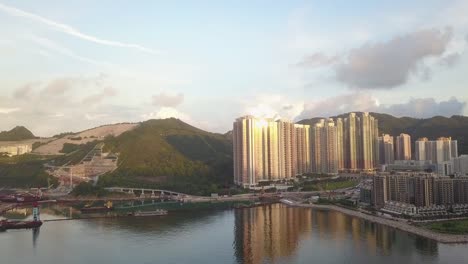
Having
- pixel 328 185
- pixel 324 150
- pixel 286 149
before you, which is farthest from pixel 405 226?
pixel 324 150

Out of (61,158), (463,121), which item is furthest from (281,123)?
(463,121)

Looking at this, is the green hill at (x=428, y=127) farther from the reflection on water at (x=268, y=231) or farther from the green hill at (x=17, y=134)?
the green hill at (x=17, y=134)

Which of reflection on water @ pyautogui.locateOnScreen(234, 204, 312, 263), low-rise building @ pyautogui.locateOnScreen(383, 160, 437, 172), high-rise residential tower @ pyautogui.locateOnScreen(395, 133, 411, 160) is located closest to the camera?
reflection on water @ pyautogui.locateOnScreen(234, 204, 312, 263)

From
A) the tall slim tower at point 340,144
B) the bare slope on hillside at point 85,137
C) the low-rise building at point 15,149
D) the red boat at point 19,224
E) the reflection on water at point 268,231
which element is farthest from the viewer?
the low-rise building at point 15,149

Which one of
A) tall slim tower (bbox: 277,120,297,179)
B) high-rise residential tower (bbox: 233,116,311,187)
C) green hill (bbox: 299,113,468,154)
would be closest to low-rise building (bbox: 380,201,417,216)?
high-rise residential tower (bbox: 233,116,311,187)

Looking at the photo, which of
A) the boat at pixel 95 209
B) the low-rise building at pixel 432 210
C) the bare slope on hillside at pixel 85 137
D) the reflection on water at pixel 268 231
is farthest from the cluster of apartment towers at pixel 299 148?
the bare slope on hillside at pixel 85 137

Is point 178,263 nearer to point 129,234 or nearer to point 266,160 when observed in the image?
point 129,234

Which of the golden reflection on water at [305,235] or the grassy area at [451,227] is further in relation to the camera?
the grassy area at [451,227]

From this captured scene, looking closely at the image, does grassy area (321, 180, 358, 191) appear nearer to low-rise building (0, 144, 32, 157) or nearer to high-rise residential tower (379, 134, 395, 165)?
high-rise residential tower (379, 134, 395, 165)
